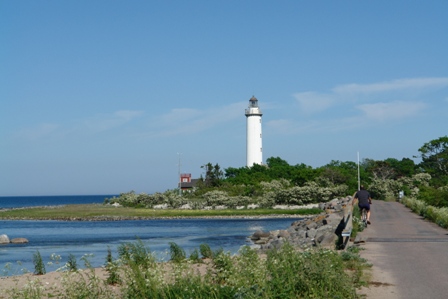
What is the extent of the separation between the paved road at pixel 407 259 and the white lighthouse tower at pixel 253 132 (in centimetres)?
6852

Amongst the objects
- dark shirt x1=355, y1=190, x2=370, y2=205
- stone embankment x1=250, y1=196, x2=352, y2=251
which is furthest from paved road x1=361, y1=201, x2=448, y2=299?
stone embankment x1=250, y1=196, x2=352, y2=251

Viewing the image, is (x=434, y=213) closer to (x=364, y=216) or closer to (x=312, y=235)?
(x=364, y=216)

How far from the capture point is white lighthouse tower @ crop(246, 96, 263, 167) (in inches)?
3772

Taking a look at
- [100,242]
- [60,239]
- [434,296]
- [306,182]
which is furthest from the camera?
[306,182]

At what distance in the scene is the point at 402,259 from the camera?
1641 centimetres

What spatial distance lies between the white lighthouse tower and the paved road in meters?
68.5

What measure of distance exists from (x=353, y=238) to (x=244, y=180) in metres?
71.2

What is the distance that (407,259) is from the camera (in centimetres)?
1638

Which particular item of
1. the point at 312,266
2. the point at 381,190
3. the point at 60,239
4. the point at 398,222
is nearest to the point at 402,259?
the point at 312,266

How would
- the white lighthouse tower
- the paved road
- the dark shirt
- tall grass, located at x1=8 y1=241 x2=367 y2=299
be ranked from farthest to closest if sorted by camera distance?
the white lighthouse tower, the dark shirt, the paved road, tall grass, located at x1=8 y1=241 x2=367 y2=299

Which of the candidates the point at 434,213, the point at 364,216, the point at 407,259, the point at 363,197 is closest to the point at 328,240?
the point at 363,197

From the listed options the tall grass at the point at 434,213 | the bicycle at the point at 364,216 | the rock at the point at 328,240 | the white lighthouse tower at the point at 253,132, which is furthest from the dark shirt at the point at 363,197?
the white lighthouse tower at the point at 253,132

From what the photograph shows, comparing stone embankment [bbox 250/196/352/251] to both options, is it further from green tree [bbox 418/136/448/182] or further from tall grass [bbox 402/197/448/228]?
green tree [bbox 418/136/448/182]

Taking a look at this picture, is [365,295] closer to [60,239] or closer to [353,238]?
[353,238]
